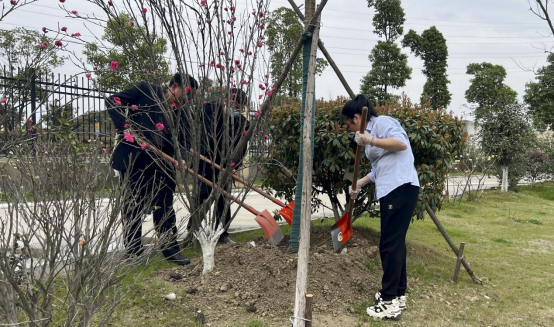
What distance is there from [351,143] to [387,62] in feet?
80.0

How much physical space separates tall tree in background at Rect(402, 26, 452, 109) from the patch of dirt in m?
28.3

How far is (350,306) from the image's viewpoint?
3.17 meters

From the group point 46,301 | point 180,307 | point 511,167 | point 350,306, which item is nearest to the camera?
point 46,301

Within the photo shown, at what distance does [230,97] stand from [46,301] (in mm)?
1946

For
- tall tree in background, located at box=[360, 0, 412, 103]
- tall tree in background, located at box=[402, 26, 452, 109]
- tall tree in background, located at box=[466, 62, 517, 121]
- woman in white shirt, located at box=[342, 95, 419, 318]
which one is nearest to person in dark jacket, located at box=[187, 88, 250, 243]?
woman in white shirt, located at box=[342, 95, 419, 318]

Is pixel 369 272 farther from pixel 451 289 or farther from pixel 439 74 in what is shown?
pixel 439 74

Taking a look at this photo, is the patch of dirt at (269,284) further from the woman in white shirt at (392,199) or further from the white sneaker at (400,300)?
the woman in white shirt at (392,199)

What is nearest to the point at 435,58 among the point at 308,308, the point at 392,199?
the point at 392,199

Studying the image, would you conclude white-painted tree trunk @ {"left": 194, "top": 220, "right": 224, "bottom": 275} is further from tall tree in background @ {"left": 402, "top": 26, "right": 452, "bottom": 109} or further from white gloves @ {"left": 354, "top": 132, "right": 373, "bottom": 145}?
tall tree in background @ {"left": 402, "top": 26, "right": 452, "bottom": 109}

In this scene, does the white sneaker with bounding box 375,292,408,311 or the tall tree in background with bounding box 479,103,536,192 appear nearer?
the white sneaker with bounding box 375,292,408,311

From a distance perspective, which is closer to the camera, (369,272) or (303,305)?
(303,305)

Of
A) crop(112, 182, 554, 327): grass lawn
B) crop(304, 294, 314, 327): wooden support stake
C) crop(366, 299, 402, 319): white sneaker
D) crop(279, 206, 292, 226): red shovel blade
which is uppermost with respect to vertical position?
crop(279, 206, 292, 226): red shovel blade

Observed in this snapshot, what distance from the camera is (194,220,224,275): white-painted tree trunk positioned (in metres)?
3.42

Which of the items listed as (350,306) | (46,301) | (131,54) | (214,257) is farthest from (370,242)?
(46,301)
